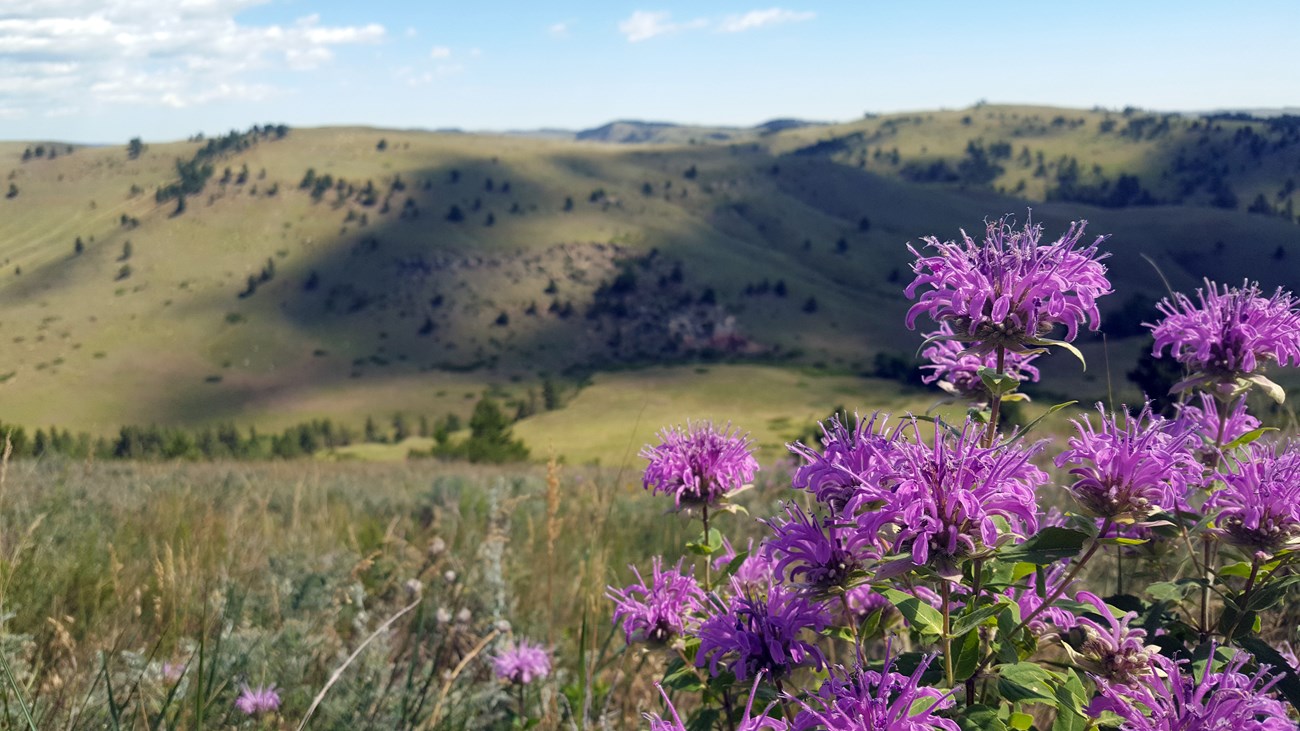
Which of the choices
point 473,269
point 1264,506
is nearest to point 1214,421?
point 1264,506

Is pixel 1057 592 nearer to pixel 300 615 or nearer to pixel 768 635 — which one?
pixel 768 635

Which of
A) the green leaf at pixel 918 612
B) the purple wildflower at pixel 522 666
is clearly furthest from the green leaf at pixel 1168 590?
the purple wildflower at pixel 522 666

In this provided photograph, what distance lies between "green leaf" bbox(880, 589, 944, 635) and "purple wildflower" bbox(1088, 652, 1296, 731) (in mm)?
391

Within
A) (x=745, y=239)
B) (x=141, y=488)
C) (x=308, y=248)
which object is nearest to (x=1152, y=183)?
(x=745, y=239)

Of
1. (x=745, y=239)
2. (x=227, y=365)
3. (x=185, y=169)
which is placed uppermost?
(x=185, y=169)

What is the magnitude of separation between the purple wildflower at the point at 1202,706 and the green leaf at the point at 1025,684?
0.56ft

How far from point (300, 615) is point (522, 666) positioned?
1.73 m

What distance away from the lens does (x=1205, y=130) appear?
17225cm

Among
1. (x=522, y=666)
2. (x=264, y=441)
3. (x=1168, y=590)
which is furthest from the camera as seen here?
(x=264, y=441)

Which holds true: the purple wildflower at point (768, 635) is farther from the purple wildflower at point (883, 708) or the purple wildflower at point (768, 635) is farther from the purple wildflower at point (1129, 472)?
the purple wildflower at point (1129, 472)

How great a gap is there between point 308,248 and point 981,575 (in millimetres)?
128146

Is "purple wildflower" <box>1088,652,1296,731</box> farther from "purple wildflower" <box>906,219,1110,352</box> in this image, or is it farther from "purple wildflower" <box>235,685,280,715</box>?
"purple wildflower" <box>235,685,280,715</box>

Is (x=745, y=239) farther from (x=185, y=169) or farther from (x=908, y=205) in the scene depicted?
(x=185, y=169)

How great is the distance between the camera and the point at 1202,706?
5.02ft
